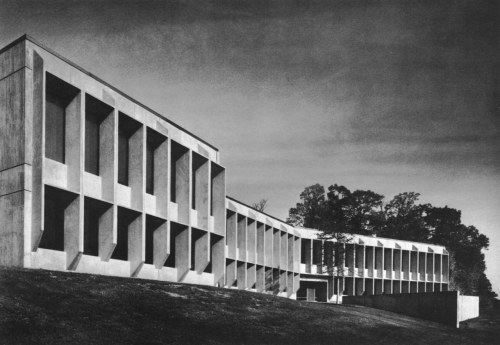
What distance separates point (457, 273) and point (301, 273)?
28.8 m

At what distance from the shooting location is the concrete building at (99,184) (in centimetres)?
1897

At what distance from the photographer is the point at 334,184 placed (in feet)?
211

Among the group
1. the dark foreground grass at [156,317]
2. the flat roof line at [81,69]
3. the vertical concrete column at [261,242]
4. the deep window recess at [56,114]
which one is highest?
the flat roof line at [81,69]

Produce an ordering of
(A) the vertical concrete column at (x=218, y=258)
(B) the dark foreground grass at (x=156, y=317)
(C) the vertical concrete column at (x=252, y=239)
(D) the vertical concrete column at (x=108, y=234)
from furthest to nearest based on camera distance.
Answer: (C) the vertical concrete column at (x=252, y=239), (A) the vertical concrete column at (x=218, y=258), (D) the vertical concrete column at (x=108, y=234), (B) the dark foreground grass at (x=156, y=317)

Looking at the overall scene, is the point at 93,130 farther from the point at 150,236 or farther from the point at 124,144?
the point at 150,236

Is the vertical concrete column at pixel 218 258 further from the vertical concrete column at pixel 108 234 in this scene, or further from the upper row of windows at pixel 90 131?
the vertical concrete column at pixel 108 234

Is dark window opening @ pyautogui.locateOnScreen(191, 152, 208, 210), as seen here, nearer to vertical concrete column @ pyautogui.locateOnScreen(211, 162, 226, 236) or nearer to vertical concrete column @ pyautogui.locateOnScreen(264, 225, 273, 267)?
vertical concrete column @ pyautogui.locateOnScreen(211, 162, 226, 236)

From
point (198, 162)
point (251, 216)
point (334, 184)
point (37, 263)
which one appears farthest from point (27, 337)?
point (334, 184)

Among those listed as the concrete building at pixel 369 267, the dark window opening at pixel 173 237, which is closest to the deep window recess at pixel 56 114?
the dark window opening at pixel 173 237

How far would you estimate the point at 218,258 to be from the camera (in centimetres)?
3456

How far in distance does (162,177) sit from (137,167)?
2.44 m

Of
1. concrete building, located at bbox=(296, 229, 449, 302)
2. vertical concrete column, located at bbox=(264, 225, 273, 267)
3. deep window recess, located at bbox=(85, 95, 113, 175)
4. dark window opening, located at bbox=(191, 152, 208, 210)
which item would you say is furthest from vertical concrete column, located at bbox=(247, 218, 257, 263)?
deep window recess, located at bbox=(85, 95, 113, 175)

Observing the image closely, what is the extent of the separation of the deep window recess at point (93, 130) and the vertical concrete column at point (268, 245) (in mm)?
25915

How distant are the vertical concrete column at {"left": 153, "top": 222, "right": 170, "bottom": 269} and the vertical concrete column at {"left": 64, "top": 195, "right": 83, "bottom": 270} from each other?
21.8 ft
